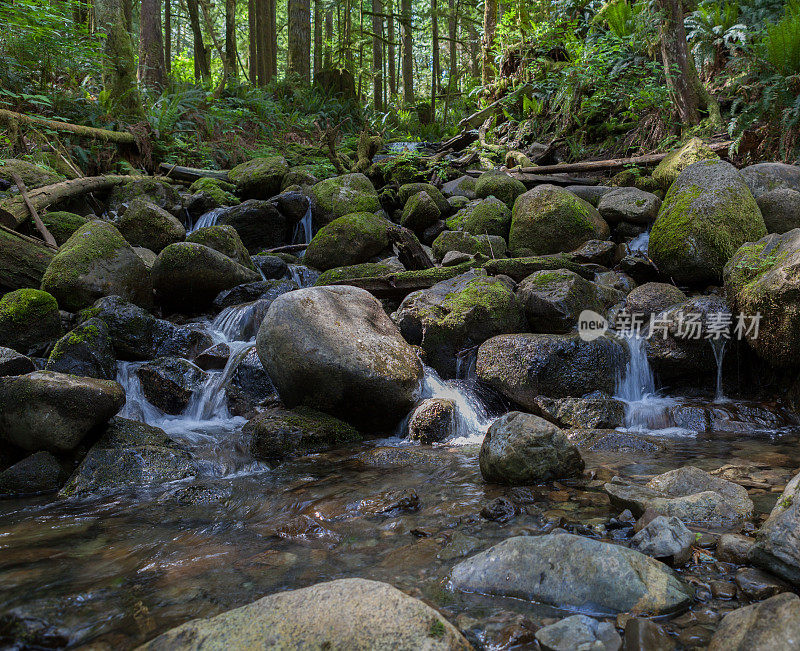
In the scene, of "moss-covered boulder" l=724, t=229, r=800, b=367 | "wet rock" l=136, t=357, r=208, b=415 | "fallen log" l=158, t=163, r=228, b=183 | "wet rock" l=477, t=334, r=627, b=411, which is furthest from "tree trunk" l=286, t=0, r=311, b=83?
"moss-covered boulder" l=724, t=229, r=800, b=367

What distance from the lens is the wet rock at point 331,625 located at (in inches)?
73.8

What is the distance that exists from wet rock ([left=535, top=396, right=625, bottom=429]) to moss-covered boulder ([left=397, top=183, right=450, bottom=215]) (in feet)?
19.8

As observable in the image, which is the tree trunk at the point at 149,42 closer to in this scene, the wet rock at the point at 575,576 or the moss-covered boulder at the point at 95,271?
the moss-covered boulder at the point at 95,271

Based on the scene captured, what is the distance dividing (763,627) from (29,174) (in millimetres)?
11108

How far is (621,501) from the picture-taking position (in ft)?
10.5

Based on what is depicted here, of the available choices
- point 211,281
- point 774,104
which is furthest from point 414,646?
point 774,104

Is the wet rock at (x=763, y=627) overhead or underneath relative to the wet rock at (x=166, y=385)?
overhead

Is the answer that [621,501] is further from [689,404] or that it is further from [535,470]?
[689,404]

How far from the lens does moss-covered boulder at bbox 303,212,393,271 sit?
9.31 metres

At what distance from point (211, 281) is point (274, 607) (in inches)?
262

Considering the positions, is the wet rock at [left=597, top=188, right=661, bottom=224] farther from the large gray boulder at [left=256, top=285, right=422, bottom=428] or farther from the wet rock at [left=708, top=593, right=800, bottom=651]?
the wet rock at [left=708, top=593, right=800, bottom=651]

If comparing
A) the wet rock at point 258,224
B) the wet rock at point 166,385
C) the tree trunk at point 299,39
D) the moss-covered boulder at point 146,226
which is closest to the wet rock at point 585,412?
the wet rock at point 166,385

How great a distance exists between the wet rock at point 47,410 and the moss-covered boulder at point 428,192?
7.72 m

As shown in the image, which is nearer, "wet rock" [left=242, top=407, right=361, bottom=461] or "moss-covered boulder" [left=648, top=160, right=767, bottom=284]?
"wet rock" [left=242, top=407, right=361, bottom=461]
